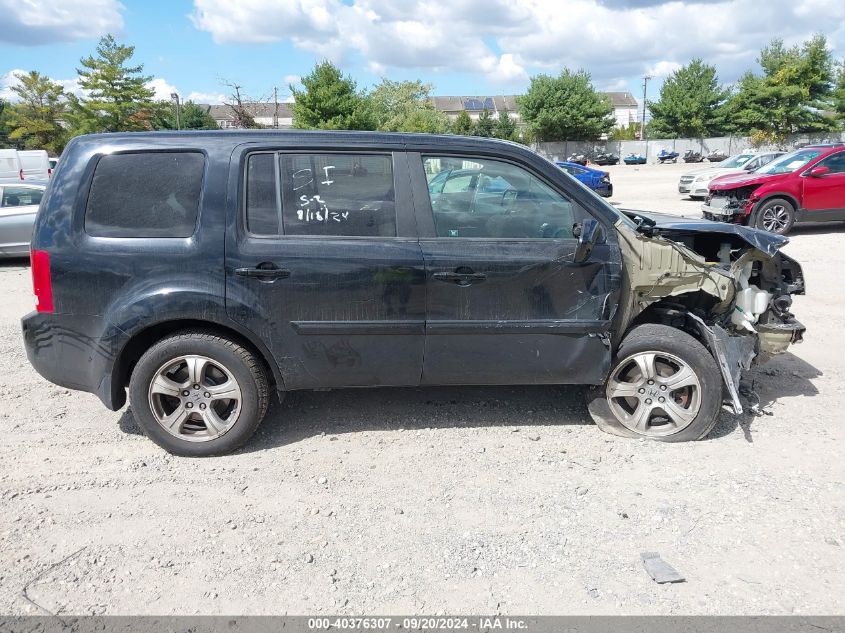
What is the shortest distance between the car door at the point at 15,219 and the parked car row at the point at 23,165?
12.1 metres

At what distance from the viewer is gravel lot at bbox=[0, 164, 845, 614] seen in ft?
9.02

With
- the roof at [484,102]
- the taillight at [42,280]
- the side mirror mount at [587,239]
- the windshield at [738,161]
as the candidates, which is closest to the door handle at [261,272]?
the taillight at [42,280]

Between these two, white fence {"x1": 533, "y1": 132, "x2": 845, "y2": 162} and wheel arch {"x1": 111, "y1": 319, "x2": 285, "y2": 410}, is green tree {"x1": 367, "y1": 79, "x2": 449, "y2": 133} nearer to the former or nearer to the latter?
white fence {"x1": 533, "y1": 132, "x2": 845, "y2": 162}

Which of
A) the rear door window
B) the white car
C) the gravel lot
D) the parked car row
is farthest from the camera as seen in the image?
the parked car row

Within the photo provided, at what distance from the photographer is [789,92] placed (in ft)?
174

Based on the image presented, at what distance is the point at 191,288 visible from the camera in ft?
12.0

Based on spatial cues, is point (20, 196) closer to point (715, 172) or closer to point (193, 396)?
point (193, 396)

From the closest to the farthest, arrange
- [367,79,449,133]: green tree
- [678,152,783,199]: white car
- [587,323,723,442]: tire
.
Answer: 1. [587,323,723,442]: tire
2. [678,152,783,199]: white car
3. [367,79,449,133]: green tree

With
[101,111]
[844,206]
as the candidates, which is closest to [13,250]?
[844,206]

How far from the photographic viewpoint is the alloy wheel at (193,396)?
3807 mm

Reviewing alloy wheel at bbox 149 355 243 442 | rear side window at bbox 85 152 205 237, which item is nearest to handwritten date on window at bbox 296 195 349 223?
rear side window at bbox 85 152 205 237

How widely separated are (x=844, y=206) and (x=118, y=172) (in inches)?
512

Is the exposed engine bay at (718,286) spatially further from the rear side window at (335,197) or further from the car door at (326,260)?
the rear side window at (335,197)

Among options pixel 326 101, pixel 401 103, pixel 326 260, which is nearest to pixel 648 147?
pixel 401 103
